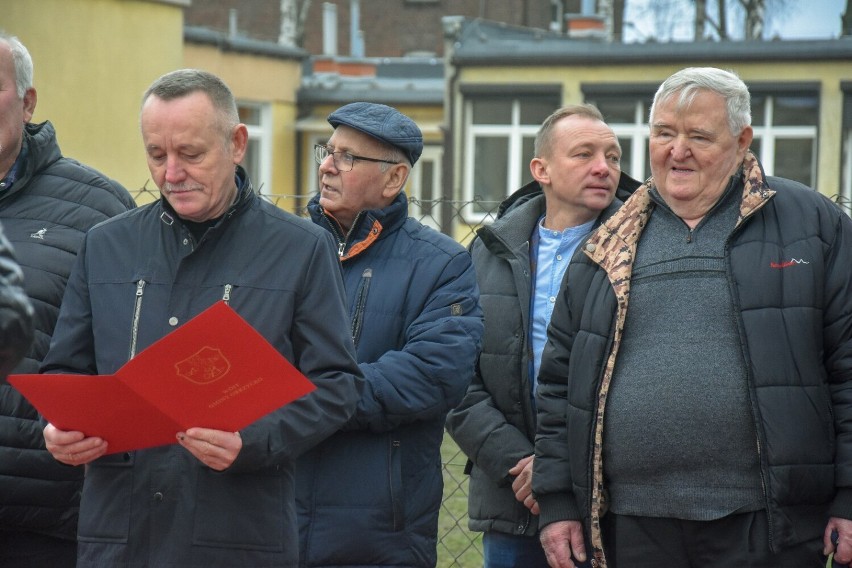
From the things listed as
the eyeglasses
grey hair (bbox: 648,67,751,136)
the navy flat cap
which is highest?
grey hair (bbox: 648,67,751,136)

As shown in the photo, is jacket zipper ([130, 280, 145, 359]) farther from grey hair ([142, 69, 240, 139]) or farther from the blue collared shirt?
the blue collared shirt

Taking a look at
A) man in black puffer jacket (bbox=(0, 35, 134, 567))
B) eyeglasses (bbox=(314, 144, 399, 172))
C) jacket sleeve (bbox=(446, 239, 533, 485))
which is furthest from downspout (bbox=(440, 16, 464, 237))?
man in black puffer jacket (bbox=(0, 35, 134, 567))

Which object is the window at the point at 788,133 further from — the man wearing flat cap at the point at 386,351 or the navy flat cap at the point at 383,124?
the man wearing flat cap at the point at 386,351

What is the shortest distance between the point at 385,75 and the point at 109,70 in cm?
1234

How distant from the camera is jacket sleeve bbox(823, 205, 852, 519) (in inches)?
141

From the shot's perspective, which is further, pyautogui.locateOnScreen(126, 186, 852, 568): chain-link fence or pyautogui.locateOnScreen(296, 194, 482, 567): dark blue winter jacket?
pyautogui.locateOnScreen(126, 186, 852, 568): chain-link fence

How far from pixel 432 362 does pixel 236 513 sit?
96cm

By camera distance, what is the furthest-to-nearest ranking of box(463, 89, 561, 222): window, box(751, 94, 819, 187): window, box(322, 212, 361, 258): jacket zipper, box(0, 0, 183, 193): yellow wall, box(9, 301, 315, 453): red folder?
box(463, 89, 561, 222): window → box(751, 94, 819, 187): window → box(0, 0, 183, 193): yellow wall → box(322, 212, 361, 258): jacket zipper → box(9, 301, 315, 453): red folder

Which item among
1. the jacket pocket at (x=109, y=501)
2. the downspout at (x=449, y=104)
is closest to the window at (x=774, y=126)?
the downspout at (x=449, y=104)

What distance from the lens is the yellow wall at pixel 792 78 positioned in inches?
918

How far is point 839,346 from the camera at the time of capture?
11.9 feet

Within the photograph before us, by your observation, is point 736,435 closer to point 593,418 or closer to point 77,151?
point 593,418

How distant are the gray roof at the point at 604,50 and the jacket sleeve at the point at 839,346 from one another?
20.5 metres

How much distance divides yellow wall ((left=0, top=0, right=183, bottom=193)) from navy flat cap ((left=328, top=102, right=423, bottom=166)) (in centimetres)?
1500
